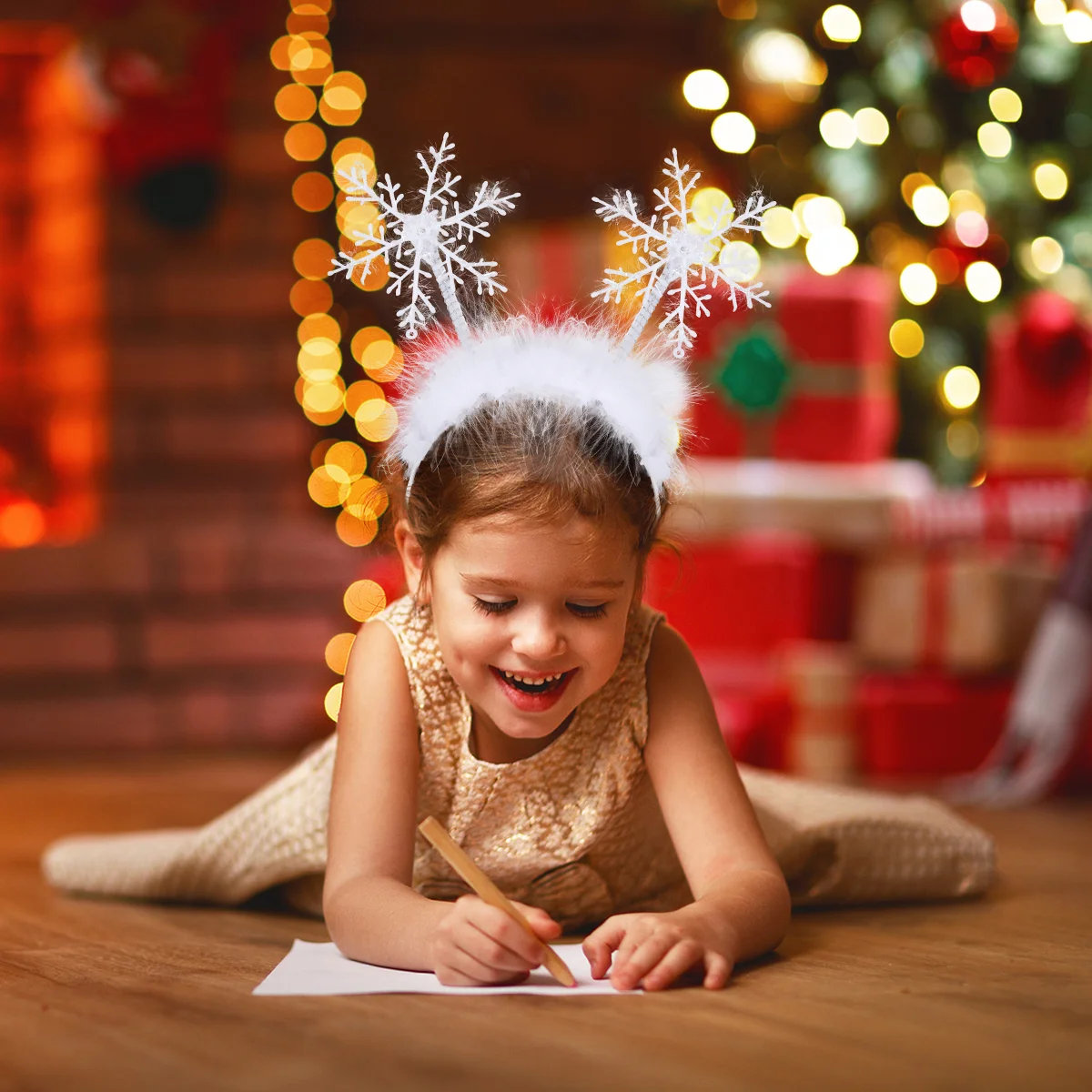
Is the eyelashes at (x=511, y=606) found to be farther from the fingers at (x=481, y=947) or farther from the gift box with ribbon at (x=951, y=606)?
the gift box with ribbon at (x=951, y=606)

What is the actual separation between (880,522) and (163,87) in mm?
1526

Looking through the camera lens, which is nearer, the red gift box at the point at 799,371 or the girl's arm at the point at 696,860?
the girl's arm at the point at 696,860

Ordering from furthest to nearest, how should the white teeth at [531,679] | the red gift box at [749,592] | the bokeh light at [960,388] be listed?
the bokeh light at [960,388]
the red gift box at [749,592]
the white teeth at [531,679]

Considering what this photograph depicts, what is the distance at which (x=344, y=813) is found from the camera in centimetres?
105

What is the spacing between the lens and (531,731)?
40.8 inches

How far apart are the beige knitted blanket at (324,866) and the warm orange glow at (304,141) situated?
190cm

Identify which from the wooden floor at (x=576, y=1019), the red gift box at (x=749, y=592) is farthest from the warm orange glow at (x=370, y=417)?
the wooden floor at (x=576, y=1019)

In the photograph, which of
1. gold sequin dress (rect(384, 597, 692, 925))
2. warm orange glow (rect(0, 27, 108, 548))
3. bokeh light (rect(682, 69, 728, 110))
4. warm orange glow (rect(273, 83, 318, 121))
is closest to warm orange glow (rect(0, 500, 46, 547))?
warm orange glow (rect(0, 27, 108, 548))

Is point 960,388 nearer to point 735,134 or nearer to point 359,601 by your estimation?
point 735,134

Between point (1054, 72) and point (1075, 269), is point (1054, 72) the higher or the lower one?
the higher one

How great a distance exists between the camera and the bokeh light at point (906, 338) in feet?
9.17

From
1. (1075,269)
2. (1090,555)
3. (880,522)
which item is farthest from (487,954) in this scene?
(1075,269)

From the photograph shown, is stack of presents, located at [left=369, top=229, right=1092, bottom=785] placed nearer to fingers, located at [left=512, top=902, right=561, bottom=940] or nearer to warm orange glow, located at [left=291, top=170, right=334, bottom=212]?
warm orange glow, located at [left=291, top=170, right=334, bottom=212]

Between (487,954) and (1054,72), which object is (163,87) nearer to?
(1054,72)
